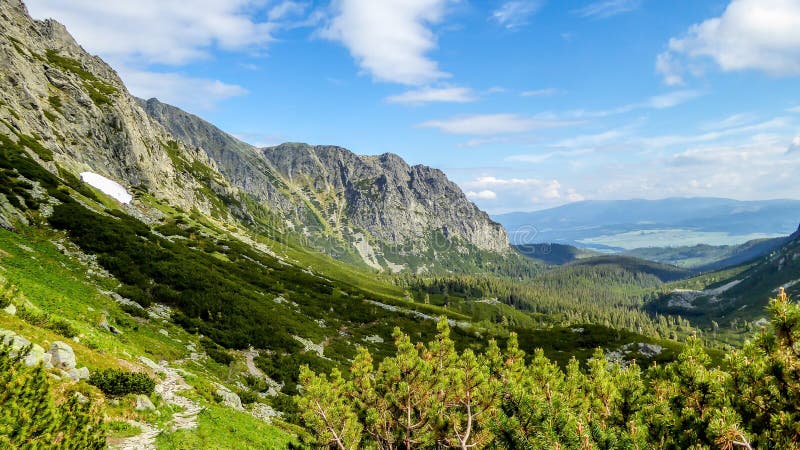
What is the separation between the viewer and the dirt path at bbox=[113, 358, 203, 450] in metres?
15.4

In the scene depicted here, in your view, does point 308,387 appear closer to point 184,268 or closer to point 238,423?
point 238,423

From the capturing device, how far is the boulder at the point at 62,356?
1591cm

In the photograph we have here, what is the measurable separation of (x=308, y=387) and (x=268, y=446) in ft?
15.2

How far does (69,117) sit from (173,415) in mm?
141909

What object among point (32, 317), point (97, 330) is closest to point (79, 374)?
point (32, 317)

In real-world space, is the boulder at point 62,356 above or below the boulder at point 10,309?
below

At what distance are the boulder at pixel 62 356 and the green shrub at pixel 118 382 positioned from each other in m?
1.14

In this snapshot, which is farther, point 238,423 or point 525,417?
point 238,423

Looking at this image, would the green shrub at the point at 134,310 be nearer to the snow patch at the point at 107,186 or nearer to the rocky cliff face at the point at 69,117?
the rocky cliff face at the point at 69,117

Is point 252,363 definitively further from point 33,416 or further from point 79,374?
point 33,416

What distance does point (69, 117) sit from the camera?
117312 millimetres

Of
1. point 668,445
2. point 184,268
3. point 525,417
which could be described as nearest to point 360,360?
point 525,417

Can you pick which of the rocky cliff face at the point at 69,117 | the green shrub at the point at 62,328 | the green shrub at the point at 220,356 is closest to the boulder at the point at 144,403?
the green shrub at the point at 62,328

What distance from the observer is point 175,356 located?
30.0 m
